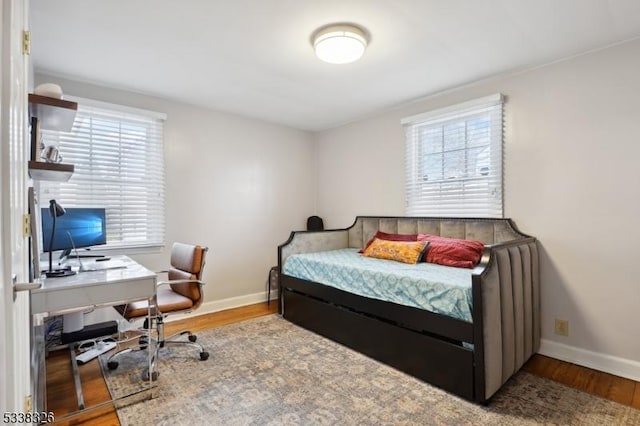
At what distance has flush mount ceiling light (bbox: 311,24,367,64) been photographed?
2080mm

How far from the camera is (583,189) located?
7.98 feet

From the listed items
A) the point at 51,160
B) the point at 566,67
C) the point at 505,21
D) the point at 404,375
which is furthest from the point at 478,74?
the point at 51,160

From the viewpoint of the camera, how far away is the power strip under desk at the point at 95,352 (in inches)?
99.2

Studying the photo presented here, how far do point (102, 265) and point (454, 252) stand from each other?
9.24 feet

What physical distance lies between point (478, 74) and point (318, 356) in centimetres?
278

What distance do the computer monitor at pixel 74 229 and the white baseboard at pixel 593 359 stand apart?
3.74 metres

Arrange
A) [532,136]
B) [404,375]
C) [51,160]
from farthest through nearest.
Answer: [532,136]
[404,375]
[51,160]

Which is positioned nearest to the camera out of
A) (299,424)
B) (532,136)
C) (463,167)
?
(299,424)

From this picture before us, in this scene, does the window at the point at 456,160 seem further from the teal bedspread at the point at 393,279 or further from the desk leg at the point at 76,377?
the desk leg at the point at 76,377

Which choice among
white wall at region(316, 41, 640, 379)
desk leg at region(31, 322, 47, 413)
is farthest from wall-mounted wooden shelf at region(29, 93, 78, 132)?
white wall at region(316, 41, 640, 379)

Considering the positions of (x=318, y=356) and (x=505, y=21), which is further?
(x=318, y=356)

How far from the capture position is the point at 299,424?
178 cm

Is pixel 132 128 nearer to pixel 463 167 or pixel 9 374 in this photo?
pixel 9 374

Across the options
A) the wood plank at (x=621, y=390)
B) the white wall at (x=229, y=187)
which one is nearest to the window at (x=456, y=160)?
the wood plank at (x=621, y=390)
